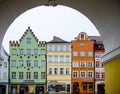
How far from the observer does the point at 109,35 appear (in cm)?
951

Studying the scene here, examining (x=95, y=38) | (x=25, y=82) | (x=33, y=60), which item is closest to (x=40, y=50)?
(x=33, y=60)

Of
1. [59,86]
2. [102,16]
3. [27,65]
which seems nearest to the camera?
[102,16]

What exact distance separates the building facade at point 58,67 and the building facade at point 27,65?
0.93 metres

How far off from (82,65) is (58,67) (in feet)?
12.1

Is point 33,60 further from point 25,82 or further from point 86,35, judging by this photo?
point 86,35

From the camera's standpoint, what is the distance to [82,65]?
5653cm

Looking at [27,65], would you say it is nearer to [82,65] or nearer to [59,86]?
[59,86]

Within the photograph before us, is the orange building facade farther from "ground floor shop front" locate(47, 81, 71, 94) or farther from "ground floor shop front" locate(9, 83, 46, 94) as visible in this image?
"ground floor shop front" locate(9, 83, 46, 94)

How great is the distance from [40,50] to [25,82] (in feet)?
17.9

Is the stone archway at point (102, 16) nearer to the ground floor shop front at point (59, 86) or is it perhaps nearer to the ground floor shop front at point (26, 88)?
the ground floor shop front at point (26, 88)

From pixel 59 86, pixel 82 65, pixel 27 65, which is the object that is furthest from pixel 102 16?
pixel 59 86

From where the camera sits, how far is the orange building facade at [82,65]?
55.8 meters

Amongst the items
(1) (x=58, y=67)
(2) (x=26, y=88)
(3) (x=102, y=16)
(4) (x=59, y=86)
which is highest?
(1) (x=58, y=67)

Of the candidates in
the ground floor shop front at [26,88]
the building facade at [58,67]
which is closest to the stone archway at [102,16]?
the ground floor shop front at [26,88]
